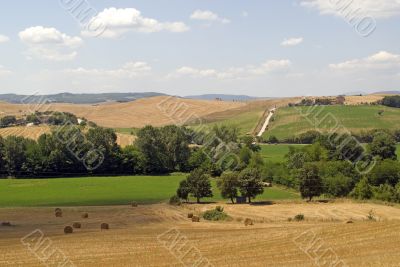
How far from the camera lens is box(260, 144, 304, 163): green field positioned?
122 m

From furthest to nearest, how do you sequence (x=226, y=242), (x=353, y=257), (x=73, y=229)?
(x=73, y=229) → (x=226, y=242) → (x=353, y=257)

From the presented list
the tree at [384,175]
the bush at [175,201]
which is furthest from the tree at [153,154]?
the tree at [384,175]

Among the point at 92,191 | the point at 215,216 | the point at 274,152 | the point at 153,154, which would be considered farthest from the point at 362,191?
the point at 274,152

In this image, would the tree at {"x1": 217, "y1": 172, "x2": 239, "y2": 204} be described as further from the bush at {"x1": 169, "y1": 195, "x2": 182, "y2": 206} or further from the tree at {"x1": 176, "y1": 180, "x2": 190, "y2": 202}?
the bush at {"x1": 169, "y1": 195, "x2": 182, "y2": 206}

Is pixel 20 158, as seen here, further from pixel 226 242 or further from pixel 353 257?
pixel 353 257

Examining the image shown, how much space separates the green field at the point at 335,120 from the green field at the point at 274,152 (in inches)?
570

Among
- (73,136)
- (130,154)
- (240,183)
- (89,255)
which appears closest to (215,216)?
(240,183)

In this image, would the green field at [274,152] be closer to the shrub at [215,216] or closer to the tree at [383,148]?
the tree at [383,148]

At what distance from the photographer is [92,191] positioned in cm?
8306

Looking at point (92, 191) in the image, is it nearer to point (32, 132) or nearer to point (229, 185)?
point (229, 185)

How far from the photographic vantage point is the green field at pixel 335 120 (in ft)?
533

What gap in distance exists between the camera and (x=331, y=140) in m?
109

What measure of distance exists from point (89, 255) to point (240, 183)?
1528 inches

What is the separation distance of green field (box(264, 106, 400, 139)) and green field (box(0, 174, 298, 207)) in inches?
2759
